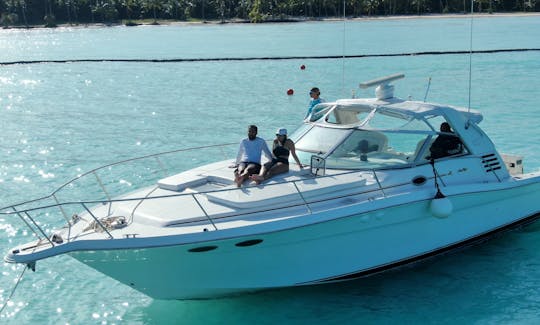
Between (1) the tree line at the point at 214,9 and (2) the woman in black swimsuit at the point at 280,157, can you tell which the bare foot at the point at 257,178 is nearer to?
(2) the woman in black swimsuit at the point at 280,157

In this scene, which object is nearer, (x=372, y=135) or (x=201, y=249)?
(x=201, y=249)

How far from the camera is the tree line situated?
4390 inches

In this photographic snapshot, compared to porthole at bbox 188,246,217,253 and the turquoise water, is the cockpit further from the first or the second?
porthole at bbox 188,246,217,253

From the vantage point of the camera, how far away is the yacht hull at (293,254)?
8359 mm

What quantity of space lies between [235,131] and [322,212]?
13722 mm

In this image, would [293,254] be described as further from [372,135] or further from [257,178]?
[372,135]

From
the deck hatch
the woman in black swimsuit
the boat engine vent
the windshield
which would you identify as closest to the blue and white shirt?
the woman in black swimsuit

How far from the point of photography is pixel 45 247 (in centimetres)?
798

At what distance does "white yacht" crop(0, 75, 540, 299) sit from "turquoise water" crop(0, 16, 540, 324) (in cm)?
55

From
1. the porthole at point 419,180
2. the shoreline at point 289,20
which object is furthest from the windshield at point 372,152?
the shoreline at point 289,20

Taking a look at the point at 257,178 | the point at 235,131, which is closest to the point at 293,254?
the point at 257,178

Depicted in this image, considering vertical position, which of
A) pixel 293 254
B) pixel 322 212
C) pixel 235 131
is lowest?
pixel 235 131

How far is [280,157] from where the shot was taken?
9.98 metres

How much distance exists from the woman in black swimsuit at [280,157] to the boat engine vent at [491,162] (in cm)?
315
